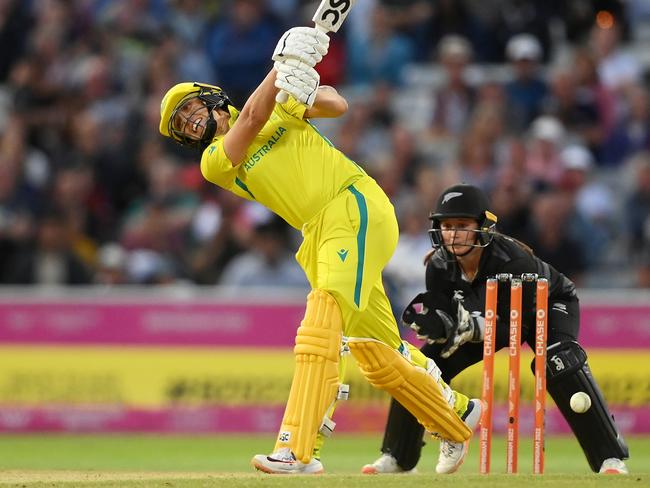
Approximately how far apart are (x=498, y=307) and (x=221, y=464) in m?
2.59

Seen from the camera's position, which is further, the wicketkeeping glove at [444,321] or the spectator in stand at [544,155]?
the spectator in stand at [544,155]

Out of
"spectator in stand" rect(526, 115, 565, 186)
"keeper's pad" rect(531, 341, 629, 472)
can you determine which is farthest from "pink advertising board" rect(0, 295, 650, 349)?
"keeper's pad" rect(531, 341, 629, 472)

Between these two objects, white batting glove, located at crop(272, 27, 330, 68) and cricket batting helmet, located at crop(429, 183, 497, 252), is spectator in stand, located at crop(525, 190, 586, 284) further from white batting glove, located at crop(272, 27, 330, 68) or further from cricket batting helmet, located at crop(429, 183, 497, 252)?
white batting glove, located at crop(272, 27, 330, 68)

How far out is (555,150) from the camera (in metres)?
13.6

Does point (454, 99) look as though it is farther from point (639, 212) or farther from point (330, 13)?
point (330, 13)

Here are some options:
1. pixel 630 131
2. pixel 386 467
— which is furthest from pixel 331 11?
pixel 630 131

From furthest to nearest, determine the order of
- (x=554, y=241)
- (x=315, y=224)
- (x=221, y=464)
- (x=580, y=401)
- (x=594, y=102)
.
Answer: (x=594, y=102), (x=554, y=241), (x=221, y=464), (x=580, y=401), (x=315, y=224)

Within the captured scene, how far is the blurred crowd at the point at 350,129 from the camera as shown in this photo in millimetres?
13070

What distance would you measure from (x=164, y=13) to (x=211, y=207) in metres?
3.18

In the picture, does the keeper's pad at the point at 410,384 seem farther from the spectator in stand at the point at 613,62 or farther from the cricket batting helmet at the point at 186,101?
the spectator in stand at the point at 613,62

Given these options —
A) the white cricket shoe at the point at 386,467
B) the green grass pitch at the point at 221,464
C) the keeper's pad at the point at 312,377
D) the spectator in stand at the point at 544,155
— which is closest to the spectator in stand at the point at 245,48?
the spectator in stand at the point at 544,155

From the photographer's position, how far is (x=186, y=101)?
757cm

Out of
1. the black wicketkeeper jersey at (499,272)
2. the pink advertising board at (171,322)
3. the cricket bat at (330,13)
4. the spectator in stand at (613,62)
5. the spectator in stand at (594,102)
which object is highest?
the spectator in stand at (613,62)

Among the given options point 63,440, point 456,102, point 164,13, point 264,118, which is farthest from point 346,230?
point 164,13
